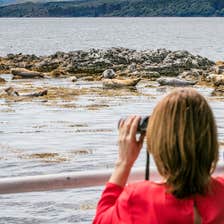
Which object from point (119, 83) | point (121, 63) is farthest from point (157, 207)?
point (121, 63)

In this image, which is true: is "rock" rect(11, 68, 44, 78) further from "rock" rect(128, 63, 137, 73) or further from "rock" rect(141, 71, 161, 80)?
"rock" rect(141, 71, 161, 80)

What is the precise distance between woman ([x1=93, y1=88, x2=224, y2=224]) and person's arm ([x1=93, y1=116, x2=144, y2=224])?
0.03ft

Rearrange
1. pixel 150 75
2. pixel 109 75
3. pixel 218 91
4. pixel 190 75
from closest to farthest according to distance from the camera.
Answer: pixel 218 91, pixel 190 75, pixel 109 75, pixel 150 75

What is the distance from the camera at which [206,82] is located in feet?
141

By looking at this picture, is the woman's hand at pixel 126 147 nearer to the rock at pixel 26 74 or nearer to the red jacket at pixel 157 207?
the red jacket at pixel 157 207

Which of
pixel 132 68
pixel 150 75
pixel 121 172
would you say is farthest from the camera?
pixel 132 68

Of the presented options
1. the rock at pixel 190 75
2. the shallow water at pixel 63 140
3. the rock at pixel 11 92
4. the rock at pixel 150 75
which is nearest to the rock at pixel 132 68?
the rock at pixel 150 75

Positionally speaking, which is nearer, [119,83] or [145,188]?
[145,188]

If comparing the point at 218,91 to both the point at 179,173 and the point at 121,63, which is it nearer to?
the point at 121,63

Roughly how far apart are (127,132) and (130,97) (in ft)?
107

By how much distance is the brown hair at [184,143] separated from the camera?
3.02 meters

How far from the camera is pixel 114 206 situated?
10.3ft

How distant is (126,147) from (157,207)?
36 cm

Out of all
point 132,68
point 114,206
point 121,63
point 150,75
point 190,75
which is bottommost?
point 121,63
